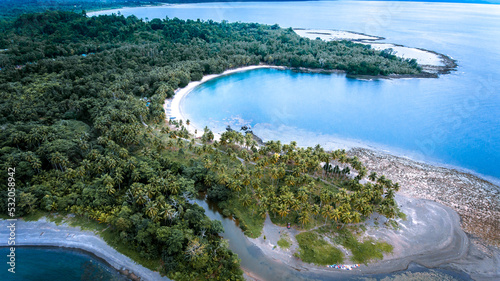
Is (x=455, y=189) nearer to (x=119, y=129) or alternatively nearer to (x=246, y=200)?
(x=246, y=200)

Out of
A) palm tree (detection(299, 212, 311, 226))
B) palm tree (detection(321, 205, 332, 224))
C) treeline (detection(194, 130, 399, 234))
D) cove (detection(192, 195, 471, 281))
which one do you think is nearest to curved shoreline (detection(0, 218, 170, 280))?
cove (detection(192, 195, 471, 281))

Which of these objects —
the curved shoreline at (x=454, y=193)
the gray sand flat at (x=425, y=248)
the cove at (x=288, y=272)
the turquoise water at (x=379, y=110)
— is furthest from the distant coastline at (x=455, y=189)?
the cove at (x=288, y=272)

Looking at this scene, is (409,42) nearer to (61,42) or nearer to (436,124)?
(436,124)

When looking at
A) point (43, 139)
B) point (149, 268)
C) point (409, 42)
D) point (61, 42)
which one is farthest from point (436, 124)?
point (61, 42)

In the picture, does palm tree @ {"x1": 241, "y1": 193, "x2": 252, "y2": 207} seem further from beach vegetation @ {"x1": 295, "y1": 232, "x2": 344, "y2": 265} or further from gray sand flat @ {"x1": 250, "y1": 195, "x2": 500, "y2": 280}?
beach vegetation @ {"x1": 295, "y1": 232, "x2": 344, "y2": 265}

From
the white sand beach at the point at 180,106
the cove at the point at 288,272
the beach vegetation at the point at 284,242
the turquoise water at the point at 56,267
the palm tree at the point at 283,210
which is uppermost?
the white sand beach at the point at 180,106

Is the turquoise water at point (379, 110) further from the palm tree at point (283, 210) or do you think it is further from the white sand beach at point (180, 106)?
the palm tree at point (283, 210)
